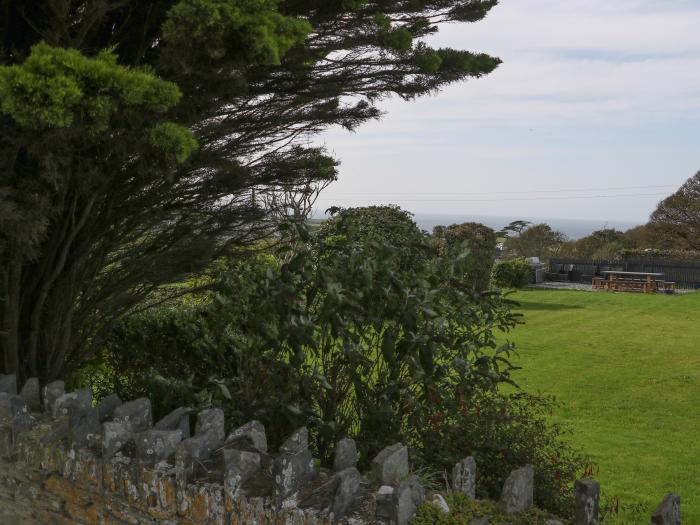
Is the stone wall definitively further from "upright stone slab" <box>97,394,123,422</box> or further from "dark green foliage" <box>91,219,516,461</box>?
"dark green foliage" <box>91,219,516,461</box>

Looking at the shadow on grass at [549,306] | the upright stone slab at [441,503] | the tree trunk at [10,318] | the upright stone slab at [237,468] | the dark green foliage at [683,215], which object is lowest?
the shadow on grass at [549,306]

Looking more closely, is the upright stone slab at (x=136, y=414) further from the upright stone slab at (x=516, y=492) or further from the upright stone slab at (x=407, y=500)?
the upright stone slab at (x=516, y=492)

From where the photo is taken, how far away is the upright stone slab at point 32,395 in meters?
4.27

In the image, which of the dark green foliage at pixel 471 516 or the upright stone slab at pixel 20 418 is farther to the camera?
the upright stone slab at pixel 20 418

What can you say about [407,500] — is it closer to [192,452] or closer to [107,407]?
[192,452]

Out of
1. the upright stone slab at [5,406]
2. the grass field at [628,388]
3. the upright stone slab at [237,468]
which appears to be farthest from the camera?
the grass field at [628,388]

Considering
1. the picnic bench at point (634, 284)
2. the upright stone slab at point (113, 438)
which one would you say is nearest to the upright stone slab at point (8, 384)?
the upright stone slab at point (113, 438)

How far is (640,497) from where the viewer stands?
581cm

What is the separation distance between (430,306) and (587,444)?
3985 millimetres

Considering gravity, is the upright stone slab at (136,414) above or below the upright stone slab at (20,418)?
above

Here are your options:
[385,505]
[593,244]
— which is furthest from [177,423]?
[593,244]

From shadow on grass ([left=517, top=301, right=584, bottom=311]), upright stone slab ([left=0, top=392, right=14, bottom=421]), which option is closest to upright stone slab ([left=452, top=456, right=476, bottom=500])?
upright stone slab ([left=0, top=392, right=14, bottom=421])

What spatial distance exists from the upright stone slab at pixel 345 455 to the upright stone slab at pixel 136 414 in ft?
4.01

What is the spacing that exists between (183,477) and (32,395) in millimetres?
1685
